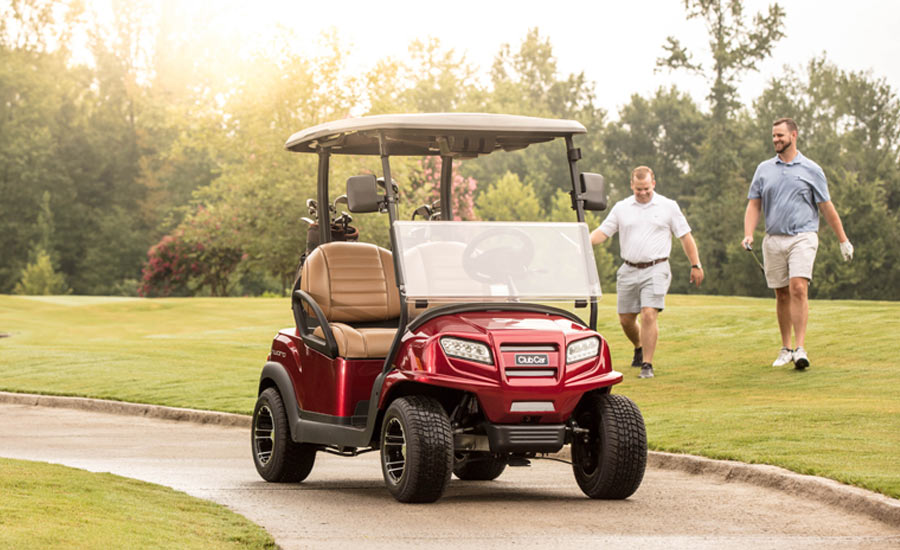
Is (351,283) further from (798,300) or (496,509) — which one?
(798,300)

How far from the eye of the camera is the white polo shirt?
13984mm

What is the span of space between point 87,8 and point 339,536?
73051mm

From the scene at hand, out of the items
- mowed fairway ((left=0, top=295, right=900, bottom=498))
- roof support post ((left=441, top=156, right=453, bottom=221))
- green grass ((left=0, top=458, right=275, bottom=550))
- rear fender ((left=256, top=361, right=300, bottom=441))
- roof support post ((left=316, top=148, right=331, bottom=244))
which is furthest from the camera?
roof support post ((left=441, top=156, right=453, bottom=221))

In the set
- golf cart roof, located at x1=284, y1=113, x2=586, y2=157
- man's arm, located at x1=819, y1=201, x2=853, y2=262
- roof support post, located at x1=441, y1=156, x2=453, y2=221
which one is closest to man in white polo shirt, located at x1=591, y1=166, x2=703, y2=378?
man's arm, located at x1=819, y1=201, x2=853, y2=262

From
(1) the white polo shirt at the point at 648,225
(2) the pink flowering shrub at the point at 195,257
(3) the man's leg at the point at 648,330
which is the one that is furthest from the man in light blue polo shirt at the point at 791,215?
(2) the pink flowering shrub at the point at 195,257

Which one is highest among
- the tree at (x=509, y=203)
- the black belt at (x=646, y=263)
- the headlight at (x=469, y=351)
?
the tree at (x=509, y=203)

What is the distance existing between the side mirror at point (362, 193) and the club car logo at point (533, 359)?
1.21m

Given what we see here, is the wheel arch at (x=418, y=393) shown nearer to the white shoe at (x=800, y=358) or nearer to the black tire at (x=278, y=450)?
the black tire at (x=278, y=450)

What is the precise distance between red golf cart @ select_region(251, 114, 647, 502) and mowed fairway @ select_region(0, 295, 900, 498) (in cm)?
170

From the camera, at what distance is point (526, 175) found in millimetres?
83125

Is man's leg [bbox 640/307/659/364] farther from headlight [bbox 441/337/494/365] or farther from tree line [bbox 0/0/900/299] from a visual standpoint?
tree line [bbox 0/0/900/299]

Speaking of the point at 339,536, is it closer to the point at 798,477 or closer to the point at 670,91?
the point at 798,477

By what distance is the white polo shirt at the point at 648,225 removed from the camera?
45.9 ft

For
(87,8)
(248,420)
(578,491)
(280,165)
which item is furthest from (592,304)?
(87,8)
